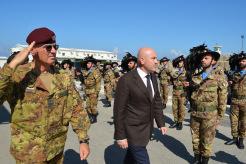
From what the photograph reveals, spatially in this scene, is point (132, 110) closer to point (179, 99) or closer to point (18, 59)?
point (18, 59)

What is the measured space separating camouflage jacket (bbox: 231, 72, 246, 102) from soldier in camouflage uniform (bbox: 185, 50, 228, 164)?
2.03m

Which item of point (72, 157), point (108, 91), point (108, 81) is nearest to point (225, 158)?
point (72, 157)

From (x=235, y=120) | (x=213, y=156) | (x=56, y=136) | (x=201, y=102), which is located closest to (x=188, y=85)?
(x=201, y=102)

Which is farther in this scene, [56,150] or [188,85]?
[188,85]

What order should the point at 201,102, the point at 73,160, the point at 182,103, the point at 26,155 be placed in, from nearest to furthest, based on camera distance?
1. the point at 26,155
2. the point at 201,102
3. the point at 73,160
4. the point at 182,103

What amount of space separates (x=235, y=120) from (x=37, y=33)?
601 centimetres

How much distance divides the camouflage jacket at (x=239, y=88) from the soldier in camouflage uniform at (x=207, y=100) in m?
2.03

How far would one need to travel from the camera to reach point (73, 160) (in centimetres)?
662

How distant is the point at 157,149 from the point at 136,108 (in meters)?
3.13

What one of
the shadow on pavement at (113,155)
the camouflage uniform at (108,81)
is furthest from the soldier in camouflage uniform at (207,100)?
the camouflage uniform at (108,81)

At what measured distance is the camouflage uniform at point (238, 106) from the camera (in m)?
7.84

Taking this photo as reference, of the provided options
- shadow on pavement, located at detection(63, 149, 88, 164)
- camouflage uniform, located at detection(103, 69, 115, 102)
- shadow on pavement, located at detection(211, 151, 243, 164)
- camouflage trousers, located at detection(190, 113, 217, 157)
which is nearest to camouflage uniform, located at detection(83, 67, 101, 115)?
shadow on pavement, located at detection(63, 149, 88, 164)

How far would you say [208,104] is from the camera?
19.6ft

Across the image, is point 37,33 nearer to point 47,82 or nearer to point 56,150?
point 47,82
